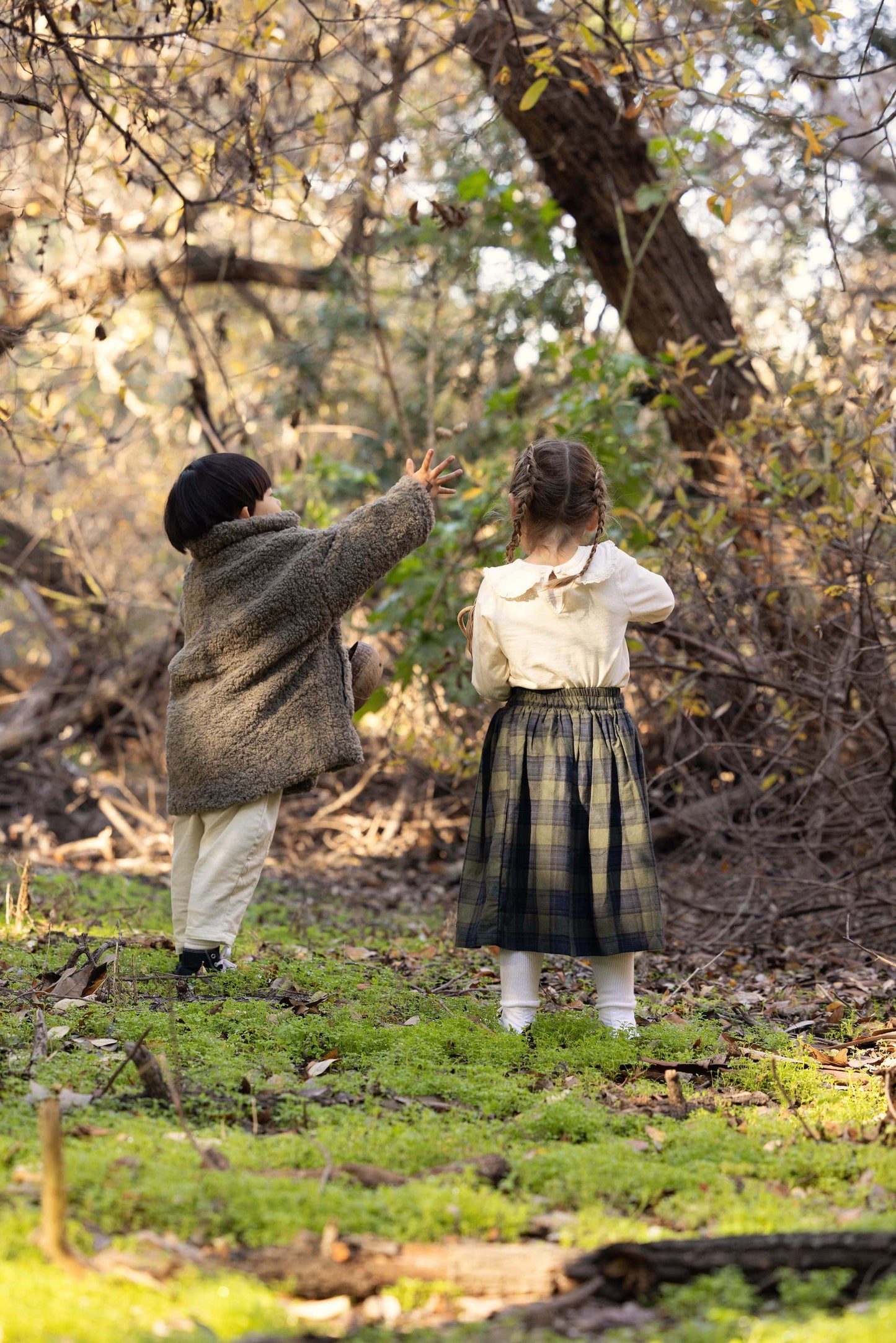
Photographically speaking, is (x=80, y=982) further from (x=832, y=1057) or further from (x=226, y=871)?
(x=832, y=1057)

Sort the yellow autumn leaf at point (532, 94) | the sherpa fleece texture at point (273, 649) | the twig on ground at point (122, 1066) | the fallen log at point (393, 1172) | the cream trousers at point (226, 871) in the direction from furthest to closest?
the yellow autumn leaf at point (532, 94) → the cream trousers at point (226, 871) → the sherpa fleece texture at point (273, 649) → the twig on ground at point (122, 1066) → the fallen log at point (393, 1172)

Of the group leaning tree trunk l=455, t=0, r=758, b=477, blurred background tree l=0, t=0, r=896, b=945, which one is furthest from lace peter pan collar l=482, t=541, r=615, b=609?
leaning tree trunk l=455, t=0, r=758, b=477

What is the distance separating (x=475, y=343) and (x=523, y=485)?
16.4ft

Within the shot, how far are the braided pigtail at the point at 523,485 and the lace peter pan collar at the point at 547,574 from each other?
0.28 feet

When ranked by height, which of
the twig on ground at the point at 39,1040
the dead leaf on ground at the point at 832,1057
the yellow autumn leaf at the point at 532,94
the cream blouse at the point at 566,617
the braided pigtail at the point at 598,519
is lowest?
the dead leaf on ground at the point at 832,1057

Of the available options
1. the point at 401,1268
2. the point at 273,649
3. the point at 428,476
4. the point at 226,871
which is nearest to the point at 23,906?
the point at 226,871

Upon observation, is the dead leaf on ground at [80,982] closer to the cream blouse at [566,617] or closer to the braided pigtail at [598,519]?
the cream blouse at [566,617]

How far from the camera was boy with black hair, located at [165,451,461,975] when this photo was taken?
11.8 feet

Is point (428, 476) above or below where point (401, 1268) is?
above

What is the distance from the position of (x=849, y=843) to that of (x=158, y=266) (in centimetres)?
576

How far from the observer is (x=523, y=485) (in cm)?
332

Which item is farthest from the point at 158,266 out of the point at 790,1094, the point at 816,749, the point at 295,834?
the point at 790,1094

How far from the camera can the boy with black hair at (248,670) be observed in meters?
3.59

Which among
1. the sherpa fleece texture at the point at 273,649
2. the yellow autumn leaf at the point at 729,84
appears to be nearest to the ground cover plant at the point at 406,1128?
the sherpa fleece texture at the point at 273,649
